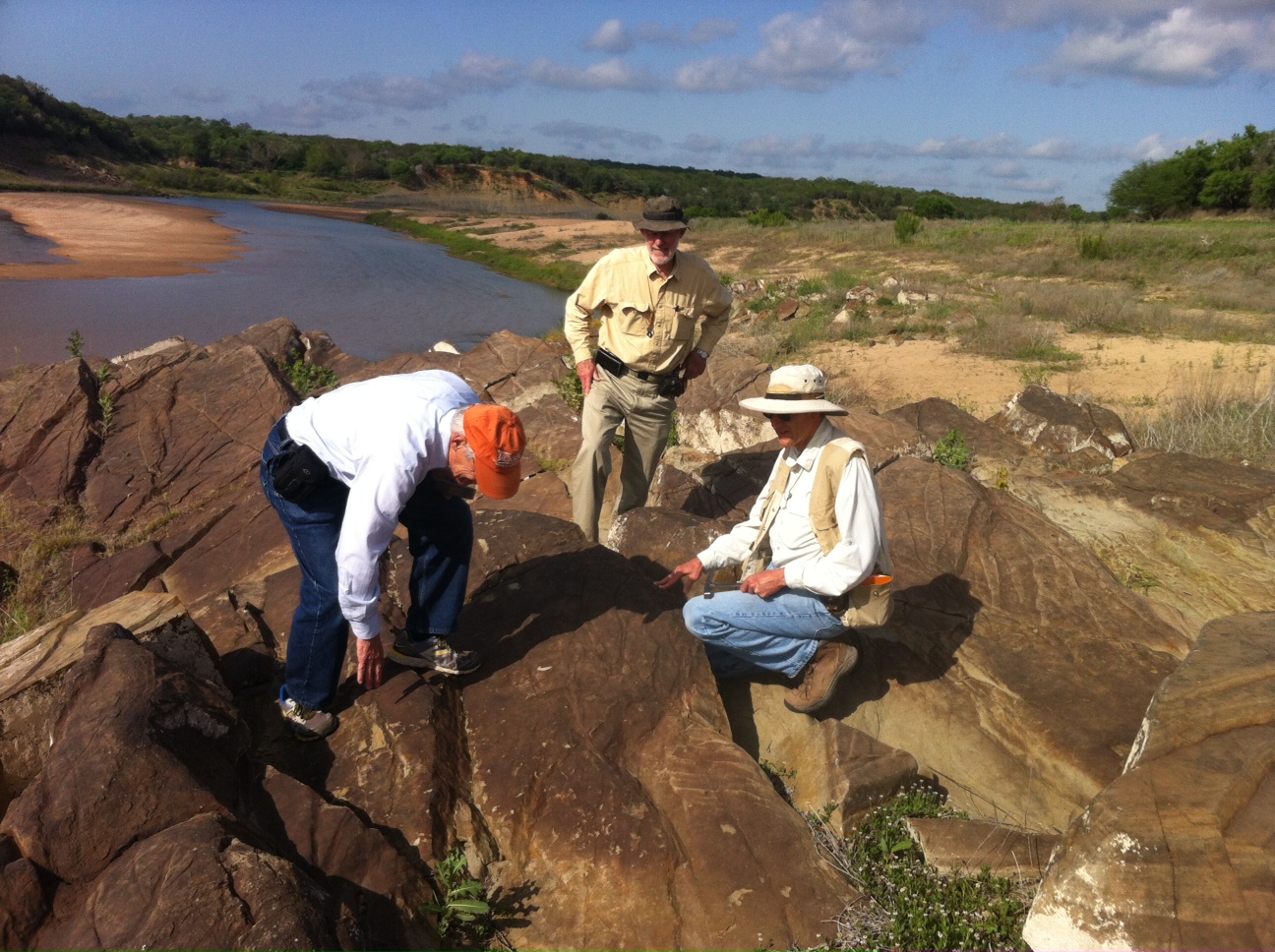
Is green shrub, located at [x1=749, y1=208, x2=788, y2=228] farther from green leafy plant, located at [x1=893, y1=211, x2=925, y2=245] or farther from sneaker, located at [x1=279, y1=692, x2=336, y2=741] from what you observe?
sneaker, located at [x1=279, y1=692, x2=336, y2=741]

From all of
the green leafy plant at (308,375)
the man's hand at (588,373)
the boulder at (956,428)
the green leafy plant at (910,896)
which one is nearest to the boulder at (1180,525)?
the boulder at (956,428)

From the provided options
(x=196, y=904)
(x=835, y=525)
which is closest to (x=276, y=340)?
(x=835, y=525)

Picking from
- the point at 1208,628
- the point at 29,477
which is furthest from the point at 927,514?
the point at 29,477

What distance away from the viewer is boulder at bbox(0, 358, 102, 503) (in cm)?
672

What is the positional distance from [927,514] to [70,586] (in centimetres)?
548

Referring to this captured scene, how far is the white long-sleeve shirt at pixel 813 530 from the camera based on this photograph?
10.9 ft

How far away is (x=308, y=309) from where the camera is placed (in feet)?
71.6

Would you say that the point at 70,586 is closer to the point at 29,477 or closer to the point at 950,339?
the point at 29,477

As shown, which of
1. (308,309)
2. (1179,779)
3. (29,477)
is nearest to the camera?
(1179,779)

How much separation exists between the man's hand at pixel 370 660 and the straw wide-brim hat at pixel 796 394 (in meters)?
1.57

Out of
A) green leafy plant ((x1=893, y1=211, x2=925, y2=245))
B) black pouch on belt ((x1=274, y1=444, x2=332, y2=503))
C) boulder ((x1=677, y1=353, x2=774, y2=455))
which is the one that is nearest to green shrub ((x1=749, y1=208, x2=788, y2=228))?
green leafy plant ((x1=893, y1=211, x2=925, y2=245))

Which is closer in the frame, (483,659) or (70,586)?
(483,659)

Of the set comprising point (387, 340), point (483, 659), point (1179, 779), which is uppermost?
point (1179, 779)

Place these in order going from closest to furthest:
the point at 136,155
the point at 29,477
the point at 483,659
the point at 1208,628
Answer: the point at 1208,628, the point at 483,659, the point at 29,477, the point at 136,155
